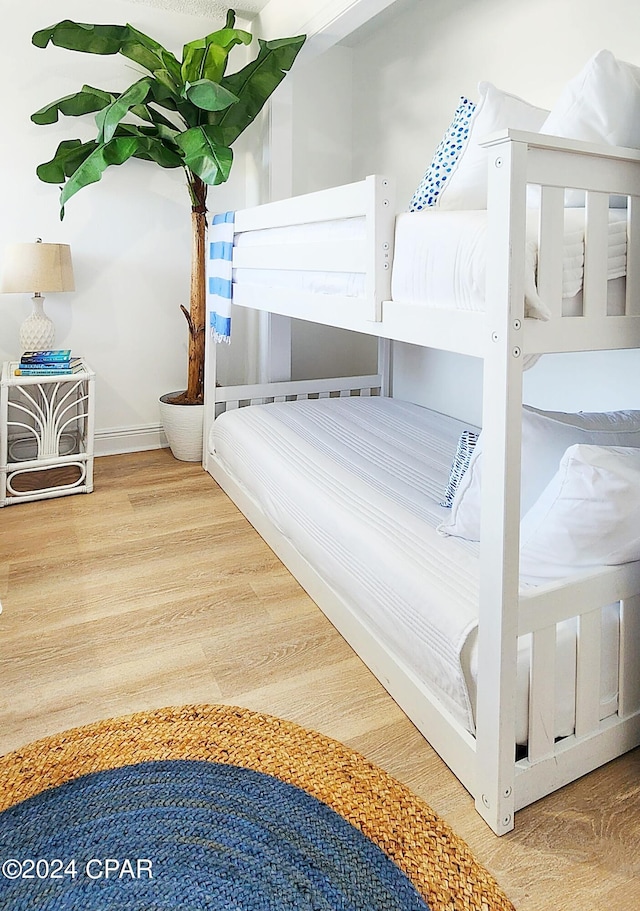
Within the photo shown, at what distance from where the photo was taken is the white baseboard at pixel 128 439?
3.51 m

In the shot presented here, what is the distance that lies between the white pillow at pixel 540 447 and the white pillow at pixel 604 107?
1.69 ft

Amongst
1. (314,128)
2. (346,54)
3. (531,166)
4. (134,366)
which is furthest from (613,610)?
(346,54)

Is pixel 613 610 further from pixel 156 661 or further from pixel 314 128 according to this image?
pixel 314 128

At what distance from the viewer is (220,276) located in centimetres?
293

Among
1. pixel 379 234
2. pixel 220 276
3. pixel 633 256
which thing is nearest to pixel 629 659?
pixel 633 256

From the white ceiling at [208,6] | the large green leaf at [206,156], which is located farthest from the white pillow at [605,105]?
the white ceiling at [208,6]

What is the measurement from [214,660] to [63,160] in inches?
93.4

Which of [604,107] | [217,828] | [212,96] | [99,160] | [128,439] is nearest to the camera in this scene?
[217,828]

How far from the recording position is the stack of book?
2.84 meters

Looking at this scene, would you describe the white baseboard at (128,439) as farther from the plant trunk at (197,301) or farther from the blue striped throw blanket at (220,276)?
the blue striped throw blanket at (220,276)

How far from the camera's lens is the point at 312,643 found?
181 cm

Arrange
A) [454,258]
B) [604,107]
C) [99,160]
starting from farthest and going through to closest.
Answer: [99,160]
[604,107]
[454,258]

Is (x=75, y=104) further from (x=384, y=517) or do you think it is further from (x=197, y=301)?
(x=384, y=517)

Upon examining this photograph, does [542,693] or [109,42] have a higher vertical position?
[109,42]
